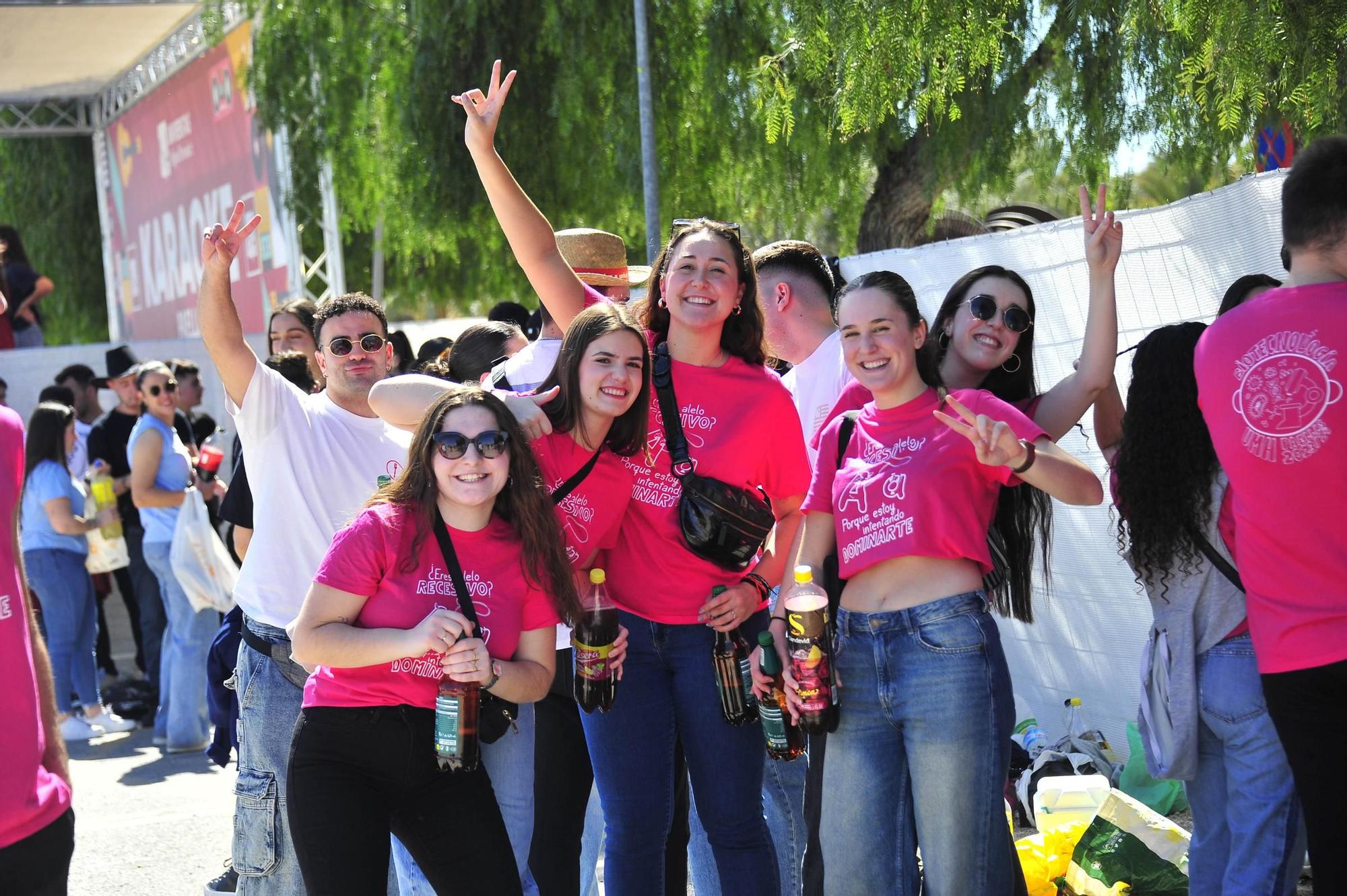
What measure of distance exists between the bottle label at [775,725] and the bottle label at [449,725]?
0.81 metres

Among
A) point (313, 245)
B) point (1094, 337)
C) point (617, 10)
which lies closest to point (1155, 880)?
point (1094, 337)

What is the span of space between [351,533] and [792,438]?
49.3 inches

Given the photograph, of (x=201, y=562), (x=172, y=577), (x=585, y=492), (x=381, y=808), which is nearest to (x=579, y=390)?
(x=585, y=492)

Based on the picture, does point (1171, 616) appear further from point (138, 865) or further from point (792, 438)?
point (138, 865)

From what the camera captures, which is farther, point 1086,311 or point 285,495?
point 1086,311

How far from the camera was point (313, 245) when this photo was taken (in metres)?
17.8

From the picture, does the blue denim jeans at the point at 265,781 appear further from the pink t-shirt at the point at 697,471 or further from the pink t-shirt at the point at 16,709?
the pink t-shirt at the point at 16,709

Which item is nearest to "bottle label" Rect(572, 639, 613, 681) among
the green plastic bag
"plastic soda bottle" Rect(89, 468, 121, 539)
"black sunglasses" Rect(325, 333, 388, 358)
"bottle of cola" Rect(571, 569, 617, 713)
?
"bottle of cola" Rect(571, 569, 617, 713)

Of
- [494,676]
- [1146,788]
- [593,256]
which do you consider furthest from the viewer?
[1146,788]

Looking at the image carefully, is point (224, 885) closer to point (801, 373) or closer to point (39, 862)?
point (39, 862)

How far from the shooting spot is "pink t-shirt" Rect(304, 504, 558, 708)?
3350mm

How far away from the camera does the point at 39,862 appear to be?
271 centimetres

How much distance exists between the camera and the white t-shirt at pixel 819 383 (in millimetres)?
4582

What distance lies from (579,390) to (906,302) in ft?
2.90
